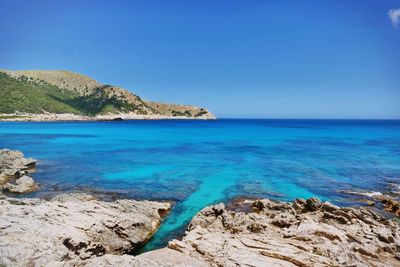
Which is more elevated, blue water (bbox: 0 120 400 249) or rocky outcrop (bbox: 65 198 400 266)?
rocky outcrop (bbox: 65 198 400 266)

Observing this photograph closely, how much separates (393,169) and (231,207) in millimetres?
29254

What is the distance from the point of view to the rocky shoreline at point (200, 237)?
11008 mm

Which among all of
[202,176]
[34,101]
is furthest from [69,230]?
[34,101]

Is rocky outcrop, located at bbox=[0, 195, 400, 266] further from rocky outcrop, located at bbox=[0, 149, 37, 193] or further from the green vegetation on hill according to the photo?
the green vegetation on hill

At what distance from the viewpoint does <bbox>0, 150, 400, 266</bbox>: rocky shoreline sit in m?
11.0

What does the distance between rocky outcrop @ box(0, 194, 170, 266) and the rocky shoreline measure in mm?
31

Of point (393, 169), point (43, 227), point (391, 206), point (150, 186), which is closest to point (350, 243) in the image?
point (391, 206)

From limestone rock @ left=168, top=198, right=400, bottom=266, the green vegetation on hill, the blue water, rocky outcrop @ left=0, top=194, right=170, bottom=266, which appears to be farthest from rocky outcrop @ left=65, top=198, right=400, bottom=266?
the green vegetation on hill

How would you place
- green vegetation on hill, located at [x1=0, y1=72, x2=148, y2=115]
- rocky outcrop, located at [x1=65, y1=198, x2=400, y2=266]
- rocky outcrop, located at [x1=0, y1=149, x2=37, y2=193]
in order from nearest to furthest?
rocky outcrop, located at [x1=65, y1=198, x2=400, y2=266] → rocky outcrop, located at [x1=0, y1=149, x2=37, y2=193] → green vegetation on hill, located at [x1=0, y1=72, x2=148, y2=115]

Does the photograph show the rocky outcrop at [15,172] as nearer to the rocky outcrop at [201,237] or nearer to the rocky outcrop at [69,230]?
the rocky outcrop at [69,230]

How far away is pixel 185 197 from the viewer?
25.6m

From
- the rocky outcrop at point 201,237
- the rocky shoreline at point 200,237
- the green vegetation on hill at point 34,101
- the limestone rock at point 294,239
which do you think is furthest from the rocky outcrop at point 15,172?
the green vegetation on hill at point 34,101

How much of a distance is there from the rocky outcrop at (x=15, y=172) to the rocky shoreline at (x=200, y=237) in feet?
25.0

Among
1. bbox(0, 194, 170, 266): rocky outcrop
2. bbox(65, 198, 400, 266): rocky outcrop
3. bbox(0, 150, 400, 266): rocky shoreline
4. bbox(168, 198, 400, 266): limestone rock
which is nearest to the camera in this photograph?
bbox(0, 194, 170, 266): rocky outcrop
